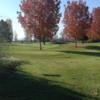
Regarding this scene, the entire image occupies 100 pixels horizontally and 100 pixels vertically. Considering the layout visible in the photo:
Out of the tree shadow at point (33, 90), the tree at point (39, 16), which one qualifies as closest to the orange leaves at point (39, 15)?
the tree at point (39, 16)

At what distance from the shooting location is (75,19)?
6519 cm

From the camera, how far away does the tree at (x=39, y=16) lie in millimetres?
54562

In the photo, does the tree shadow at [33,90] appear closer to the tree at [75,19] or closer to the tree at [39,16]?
the tree at [39,16]

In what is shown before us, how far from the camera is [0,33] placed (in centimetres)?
1980

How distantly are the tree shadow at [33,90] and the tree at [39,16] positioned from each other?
36.8 m

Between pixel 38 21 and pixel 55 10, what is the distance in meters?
3.14

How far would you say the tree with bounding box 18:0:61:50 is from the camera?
2148 inches

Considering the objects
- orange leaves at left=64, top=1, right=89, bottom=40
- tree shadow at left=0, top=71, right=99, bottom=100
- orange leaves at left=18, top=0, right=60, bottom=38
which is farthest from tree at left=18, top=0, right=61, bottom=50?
tree shadow at left=0, top=71, right=99, bottom=100

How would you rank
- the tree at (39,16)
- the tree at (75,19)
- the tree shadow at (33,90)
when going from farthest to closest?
1. the tree at (75,19)
2. the tree at (39,16)
3. the tree shadow at (33,90)

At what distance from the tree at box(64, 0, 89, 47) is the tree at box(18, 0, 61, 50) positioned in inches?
370

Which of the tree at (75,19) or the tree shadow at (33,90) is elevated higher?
the tree at (75,19)

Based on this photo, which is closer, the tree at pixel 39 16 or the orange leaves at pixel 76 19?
the tree at pixel 39 16

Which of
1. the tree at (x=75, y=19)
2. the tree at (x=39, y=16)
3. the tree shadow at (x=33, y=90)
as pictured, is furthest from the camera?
the tree at (x=75, y=19)

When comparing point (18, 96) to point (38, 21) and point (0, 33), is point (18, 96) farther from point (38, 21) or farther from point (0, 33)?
point (38, 21)
